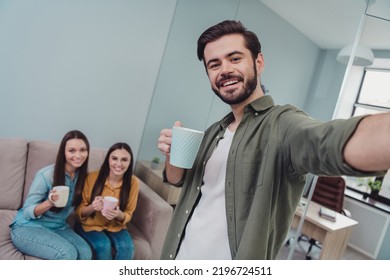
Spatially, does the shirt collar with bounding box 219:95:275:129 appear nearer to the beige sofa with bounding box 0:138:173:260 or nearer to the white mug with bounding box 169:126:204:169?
the white mug with bounding box 169:126:204:169

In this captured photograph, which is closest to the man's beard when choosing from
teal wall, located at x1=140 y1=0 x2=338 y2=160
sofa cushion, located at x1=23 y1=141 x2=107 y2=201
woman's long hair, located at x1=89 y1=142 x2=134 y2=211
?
teal wall, located at x1=140 y1=0 x2=338 y2=160

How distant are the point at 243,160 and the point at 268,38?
1.02 metres

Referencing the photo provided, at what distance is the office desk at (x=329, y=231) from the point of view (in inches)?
70.7

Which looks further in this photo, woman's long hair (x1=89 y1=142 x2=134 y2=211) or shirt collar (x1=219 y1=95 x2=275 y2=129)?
woman's long hair (x1=89 y1=142 x2=134 y2=211)

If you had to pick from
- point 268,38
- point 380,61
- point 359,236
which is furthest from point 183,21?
point 359,236

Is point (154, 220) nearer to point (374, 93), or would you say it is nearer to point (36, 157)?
point (36, 157)

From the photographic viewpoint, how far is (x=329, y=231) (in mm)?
1770

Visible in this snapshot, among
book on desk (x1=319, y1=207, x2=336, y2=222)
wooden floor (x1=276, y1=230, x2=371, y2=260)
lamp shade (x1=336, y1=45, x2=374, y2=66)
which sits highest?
lamp shade (x1=336, y1=45, x2=374, y2=66)

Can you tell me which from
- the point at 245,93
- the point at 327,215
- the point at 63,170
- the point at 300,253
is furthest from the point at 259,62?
the point at 300,253

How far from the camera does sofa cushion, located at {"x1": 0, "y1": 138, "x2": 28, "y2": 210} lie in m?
1.43

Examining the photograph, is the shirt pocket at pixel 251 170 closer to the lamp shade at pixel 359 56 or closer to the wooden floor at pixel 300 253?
the lamp shade at pixel 359 56

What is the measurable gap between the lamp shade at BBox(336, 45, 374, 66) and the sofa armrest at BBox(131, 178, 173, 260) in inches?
48.2

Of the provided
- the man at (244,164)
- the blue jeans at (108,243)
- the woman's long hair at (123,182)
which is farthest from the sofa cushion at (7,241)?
the man at (244,164)

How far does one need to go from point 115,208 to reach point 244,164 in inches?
39.5
